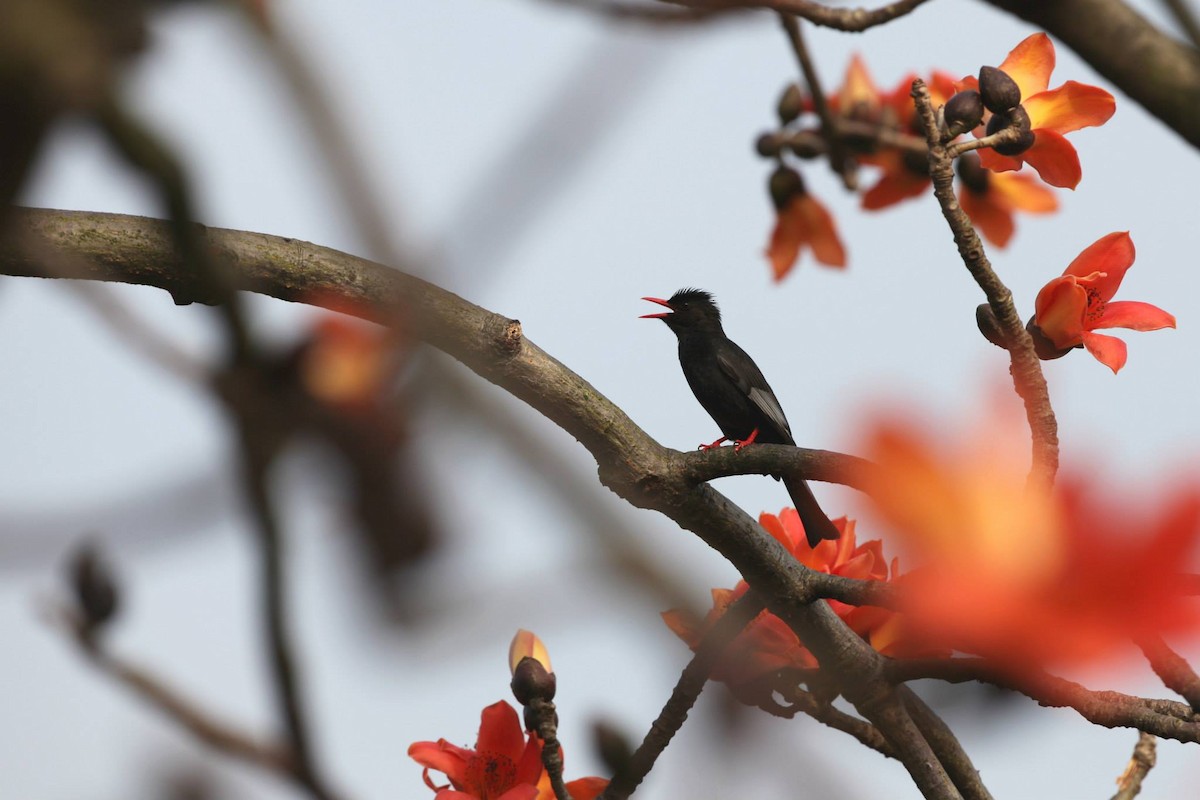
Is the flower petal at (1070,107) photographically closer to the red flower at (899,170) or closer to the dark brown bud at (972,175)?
the dark brown bud at (972,175)

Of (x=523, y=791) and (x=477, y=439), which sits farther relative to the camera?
(x=523, y=791)

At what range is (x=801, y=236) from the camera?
10.8ft

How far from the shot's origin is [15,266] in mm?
1847

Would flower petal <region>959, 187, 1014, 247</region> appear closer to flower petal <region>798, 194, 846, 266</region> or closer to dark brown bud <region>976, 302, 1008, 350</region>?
flower petal <region>798, 194, 846, 266</region>

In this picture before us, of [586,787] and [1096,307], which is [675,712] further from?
[1096,307]

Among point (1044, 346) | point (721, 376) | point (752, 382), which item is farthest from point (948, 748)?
point (721, 376)

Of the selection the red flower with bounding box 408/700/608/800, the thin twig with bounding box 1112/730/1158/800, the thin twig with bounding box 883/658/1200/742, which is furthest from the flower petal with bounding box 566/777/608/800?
the thin twig with bounding box 1112/730/1158/800

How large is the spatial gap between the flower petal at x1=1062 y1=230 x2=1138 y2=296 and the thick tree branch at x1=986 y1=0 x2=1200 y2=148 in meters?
0.18

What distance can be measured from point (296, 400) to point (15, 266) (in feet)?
4.01

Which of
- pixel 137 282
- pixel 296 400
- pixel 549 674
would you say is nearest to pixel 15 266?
pixel 137 282

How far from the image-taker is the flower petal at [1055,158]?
203 centimetres

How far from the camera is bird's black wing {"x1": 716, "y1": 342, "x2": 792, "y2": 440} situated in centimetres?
436

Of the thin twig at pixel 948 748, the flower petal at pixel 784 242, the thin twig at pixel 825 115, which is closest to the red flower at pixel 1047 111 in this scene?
the thin twig at pixel 948 748

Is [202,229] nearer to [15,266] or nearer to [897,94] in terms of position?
[15,266]
